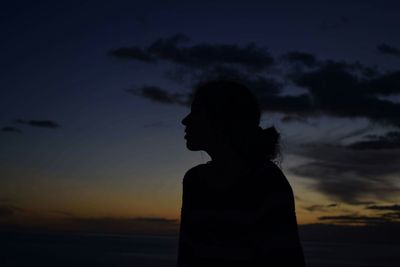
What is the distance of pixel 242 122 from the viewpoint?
11.4ft

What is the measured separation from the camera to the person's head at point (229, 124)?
345 cm

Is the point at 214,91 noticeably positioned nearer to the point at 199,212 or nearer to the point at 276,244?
the point at 199,212

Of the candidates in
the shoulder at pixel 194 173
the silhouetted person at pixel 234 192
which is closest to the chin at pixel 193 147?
the silhouetted person at pixel 234 192

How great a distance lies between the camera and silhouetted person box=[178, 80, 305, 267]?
3139 millimetres

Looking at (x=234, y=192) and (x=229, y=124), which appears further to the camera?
(x=229, y=124)

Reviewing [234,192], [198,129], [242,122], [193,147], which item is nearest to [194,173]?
[193,147]

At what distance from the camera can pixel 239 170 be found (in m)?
3.47

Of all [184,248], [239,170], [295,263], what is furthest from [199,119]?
[295,263]

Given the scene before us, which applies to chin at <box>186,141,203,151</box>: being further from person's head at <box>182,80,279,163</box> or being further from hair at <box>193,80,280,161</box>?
hair at <box>193,80,280,161</box>

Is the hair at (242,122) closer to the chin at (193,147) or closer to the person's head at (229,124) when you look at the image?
the person's head at (229,124)

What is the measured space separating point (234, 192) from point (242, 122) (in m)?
0.48

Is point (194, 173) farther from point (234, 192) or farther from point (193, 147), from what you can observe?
point (234, 192)

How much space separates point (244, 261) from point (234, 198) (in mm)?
414

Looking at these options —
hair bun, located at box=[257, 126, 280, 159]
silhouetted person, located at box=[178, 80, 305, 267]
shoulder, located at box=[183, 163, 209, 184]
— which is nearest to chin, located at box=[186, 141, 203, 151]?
silhouetted person, located at box=[178, 80, 305, 267]
